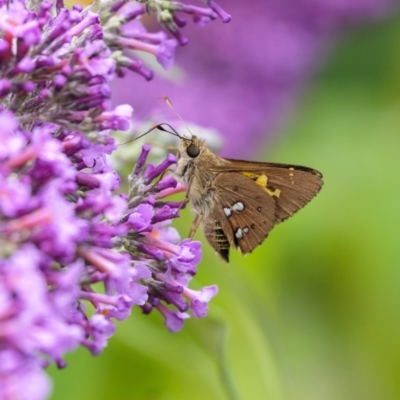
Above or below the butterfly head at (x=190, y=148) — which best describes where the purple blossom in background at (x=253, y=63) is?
below

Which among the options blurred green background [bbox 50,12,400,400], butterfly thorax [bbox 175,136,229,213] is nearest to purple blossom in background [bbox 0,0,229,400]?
butterfly thorax [bbox 175,136,229,213]

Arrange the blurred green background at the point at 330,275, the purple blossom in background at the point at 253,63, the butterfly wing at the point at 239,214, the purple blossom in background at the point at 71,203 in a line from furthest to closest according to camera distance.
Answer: the purple blossom in background at the point at 253,63
the blurred green background at the point at 330,275
the butterfly wing at the point at 239,214
the purple blossom in background at the point at 71,203

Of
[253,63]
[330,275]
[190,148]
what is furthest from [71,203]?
[253,63]

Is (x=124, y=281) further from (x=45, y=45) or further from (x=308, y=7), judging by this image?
(x=308, y=7)

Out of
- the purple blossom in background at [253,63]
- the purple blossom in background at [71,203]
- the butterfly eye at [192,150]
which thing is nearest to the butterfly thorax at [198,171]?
the butterfly eye at [192,150]

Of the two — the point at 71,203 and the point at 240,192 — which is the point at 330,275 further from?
the point at 71,203

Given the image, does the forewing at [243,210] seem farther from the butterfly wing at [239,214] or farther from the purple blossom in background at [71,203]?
the purple blossom in background at [71,203]

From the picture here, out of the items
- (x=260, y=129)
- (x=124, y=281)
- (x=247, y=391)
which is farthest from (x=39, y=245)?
(x=260, y=129)
